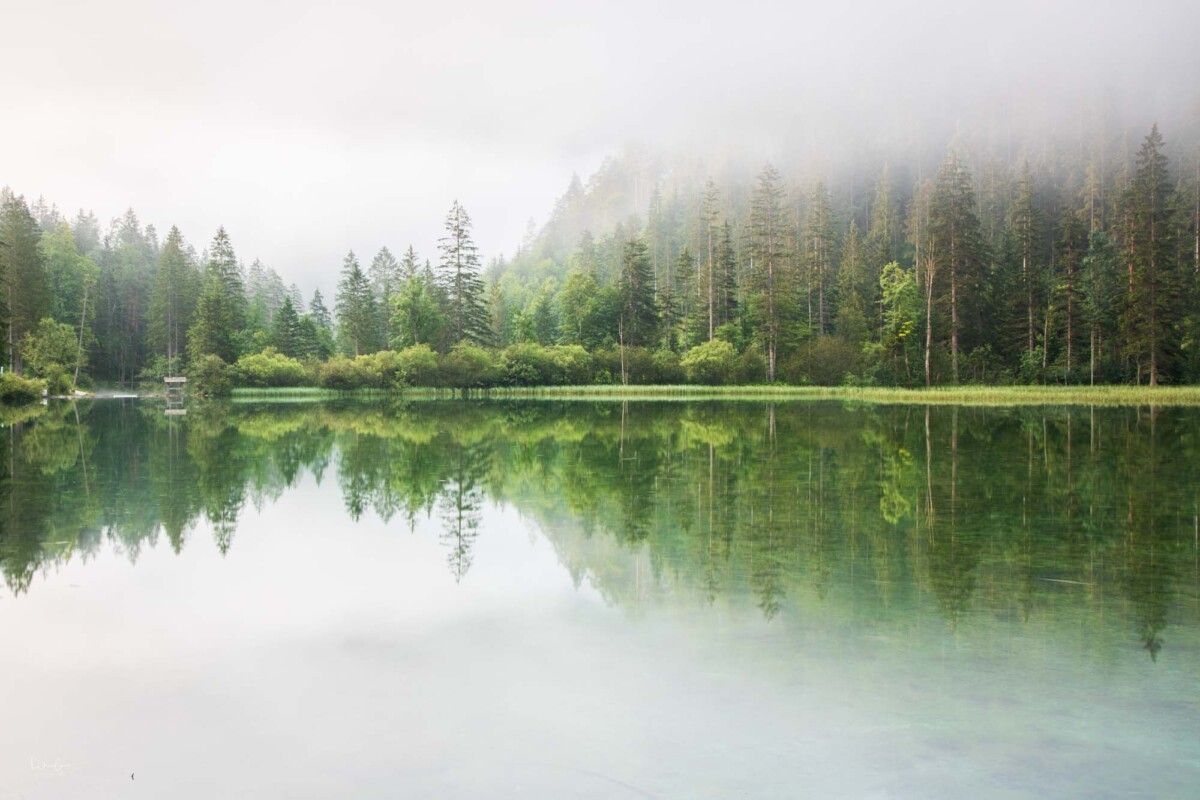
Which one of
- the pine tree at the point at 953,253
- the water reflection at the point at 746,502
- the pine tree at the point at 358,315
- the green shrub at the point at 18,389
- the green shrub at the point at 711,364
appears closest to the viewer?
the water reflection at the point at 746,502

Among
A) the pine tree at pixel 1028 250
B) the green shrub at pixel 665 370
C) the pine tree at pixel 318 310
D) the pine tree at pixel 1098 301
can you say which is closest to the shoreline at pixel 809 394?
the green shrub at pixel 665 370

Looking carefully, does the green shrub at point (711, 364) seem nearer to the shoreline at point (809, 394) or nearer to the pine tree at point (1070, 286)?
the shoreline at point (809, 394)

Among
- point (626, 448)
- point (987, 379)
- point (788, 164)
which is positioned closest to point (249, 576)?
point (626, 448)

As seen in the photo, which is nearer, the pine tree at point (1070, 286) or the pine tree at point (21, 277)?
the pine tree at point (1070, 286)

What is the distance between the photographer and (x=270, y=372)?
239ft

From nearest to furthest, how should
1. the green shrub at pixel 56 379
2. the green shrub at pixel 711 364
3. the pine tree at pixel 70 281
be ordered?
the green shrub at pixel 56 379 < the green shrub at pixel 711 364 < the pine tree at pixel 70 281

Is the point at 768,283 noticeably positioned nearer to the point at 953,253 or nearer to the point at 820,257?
the point at 953,253

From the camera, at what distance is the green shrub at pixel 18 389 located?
5359 centimetres

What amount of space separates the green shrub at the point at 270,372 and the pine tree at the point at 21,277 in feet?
61.2

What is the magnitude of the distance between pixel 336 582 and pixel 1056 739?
7432 millimetres

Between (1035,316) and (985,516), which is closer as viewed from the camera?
(985,516)

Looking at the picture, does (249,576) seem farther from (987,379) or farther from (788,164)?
(788,164)

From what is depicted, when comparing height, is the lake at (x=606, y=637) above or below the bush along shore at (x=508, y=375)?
below

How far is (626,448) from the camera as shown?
80.7 feet
